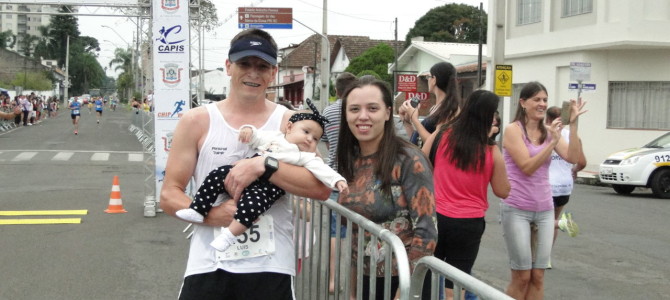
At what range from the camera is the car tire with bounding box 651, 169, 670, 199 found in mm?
16141

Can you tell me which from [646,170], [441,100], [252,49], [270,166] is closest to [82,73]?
[646,170]

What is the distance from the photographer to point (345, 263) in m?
3.62

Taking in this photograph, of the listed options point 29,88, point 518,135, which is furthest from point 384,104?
point 29,88

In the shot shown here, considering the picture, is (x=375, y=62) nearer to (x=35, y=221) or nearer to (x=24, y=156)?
(x=24, y=156)

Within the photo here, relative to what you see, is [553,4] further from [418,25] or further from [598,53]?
[418,25]

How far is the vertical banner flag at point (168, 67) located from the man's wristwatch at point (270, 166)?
865 centimetres

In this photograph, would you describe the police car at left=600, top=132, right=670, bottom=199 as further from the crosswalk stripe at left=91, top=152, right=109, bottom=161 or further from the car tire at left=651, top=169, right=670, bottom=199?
the crosswalk stripe at left=91, top=152, right=109, bottom=161

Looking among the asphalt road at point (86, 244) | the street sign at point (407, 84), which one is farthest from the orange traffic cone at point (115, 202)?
the street sign at point (407, 84)

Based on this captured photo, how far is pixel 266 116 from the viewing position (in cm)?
327

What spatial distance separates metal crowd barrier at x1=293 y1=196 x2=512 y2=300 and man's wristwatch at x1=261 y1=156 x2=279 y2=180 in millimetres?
540

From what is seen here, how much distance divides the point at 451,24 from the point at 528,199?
2617 inches

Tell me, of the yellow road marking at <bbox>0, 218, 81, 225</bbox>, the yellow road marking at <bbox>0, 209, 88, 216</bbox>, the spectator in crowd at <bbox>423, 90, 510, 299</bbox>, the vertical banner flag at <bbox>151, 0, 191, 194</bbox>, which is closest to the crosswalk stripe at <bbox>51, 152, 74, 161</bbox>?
the yellow road marking at <bbox>0, 209, 88, 216</bbox>

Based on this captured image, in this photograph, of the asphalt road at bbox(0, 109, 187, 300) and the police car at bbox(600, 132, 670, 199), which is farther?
the police car at bbox(600, 132, 670, 199)

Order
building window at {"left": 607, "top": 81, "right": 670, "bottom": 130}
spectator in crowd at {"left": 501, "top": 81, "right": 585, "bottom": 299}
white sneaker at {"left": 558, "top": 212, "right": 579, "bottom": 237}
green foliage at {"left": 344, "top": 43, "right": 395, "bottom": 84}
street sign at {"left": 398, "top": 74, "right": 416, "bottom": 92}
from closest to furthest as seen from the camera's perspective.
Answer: spectator in crowd at {"left": 501, "top": 81, "right": 585, "bottom": 299}, white sneaker at {"left": 558, "top": 212, "right": 579, "bottom": 237}, building window at {"left": 607, "top": 81, "right": 670, "bottom": 130}, street sign at {"left": 398, "top": 74, "right": 416, "bottom": 92}, green foliage at {"left": 344, "top": 43, "right": 395, "bottom": 84}
